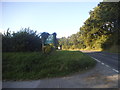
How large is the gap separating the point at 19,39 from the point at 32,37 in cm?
122

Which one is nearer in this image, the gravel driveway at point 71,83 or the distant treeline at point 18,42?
the gravel driveway at point 71,83

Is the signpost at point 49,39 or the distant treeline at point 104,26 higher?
the distant treeline at point 104,26

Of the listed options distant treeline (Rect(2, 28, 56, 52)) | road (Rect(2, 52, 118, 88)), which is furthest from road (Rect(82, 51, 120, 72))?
distant treeline (Rect(2, 28, 56, 52))

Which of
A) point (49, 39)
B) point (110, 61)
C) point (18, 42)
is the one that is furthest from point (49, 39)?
point (110, 61)

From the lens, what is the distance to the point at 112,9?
21.3m

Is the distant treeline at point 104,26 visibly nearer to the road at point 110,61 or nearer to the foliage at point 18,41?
the road at point 110,61

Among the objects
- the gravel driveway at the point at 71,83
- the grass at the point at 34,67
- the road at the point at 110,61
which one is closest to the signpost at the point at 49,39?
the grass at the point at 34,67

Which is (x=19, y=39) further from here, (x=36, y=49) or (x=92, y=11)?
(x=92, y=11)

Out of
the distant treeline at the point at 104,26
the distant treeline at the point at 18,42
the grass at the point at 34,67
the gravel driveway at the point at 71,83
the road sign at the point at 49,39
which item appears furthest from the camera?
the distant treeline at the point at 104,26

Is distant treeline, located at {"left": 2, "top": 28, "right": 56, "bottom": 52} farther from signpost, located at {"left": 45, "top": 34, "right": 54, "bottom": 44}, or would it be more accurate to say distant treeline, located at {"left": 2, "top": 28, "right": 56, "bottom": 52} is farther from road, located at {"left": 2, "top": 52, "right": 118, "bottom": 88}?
road, located at {"left": 2, "top": 52, "right": 118, "bottom": 88}

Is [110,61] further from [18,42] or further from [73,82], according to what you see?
[18,42]

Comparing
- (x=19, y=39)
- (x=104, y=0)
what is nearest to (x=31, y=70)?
(x=19, y=39)

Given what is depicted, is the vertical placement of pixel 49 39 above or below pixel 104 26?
below

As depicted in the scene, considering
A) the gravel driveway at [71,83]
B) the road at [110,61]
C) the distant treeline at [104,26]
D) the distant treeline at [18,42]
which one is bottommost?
the gravel driveway at [71,83]
